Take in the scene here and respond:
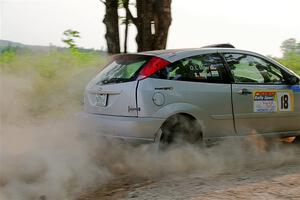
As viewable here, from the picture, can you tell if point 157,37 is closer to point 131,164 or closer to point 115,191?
point 131,164

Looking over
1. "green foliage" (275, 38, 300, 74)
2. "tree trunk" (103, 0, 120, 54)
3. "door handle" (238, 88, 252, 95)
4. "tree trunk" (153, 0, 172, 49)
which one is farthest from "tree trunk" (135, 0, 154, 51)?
"green foliage" (275, 38, 300, 74)

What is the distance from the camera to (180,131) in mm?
6629

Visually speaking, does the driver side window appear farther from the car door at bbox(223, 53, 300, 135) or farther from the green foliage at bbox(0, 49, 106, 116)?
the green foliage at bbox(0, 49, 106, 116)

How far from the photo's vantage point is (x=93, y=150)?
6773 millimetres

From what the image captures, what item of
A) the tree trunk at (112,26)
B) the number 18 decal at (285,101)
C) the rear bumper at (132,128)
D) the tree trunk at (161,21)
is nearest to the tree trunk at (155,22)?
the tree trunk at (161,21)

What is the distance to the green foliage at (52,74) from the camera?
1136 cm

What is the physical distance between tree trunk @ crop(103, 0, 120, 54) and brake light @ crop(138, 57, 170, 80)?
5801 mm

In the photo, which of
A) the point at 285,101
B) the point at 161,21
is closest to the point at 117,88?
the point at 285,101

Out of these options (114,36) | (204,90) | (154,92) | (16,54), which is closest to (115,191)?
(154,92)

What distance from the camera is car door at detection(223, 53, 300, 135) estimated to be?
7.18 metres

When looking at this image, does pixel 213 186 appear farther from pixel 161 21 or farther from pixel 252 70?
pixel 161 21

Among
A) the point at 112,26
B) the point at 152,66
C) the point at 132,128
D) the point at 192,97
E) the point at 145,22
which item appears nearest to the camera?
the point at 132,128

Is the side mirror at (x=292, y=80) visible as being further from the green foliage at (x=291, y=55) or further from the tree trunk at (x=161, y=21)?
the green foliage at (x=291, y=55)

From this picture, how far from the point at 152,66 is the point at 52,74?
681cm
